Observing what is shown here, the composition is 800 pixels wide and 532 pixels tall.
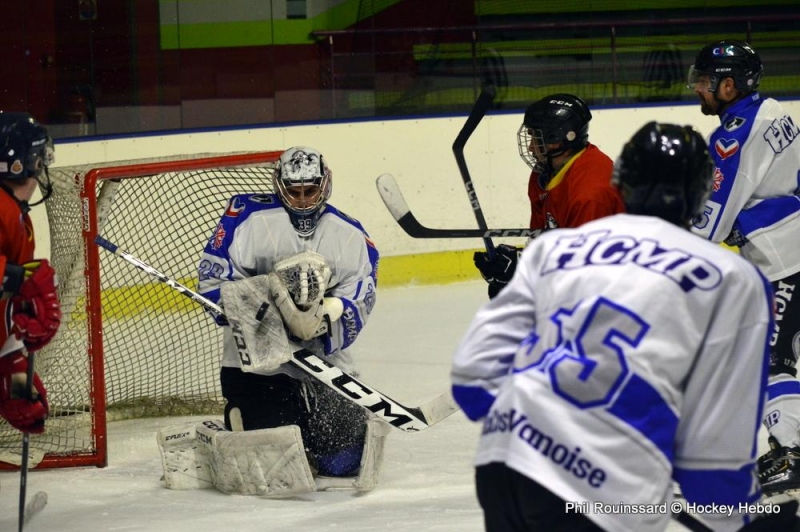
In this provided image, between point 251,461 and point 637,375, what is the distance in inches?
76.3

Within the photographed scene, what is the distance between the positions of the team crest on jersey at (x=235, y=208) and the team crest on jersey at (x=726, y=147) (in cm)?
128

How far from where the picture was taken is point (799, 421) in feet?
9.73

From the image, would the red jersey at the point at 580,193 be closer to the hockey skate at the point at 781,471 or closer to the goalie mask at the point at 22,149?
the hockey skate at the point at 781,471

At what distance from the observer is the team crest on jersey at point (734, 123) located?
301cm

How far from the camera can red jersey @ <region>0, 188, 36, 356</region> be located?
8.73ft

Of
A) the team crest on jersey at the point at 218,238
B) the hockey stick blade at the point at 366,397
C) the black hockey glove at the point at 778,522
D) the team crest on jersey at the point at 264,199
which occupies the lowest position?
the hockey stick blade at the point at 366,397

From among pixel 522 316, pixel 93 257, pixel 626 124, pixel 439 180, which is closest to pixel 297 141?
pixel 439 180

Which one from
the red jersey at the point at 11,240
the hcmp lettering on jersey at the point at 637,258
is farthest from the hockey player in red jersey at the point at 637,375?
the red jersey at the point at 11,240

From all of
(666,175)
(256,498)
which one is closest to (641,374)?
(666,175)

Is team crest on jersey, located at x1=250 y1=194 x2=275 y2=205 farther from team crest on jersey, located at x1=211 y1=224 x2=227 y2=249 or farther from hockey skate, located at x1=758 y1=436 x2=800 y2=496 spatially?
hockey skate, located at x1=758 y1=436 x2=800 y2=496

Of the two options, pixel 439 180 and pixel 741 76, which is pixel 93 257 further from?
pixel 439 180

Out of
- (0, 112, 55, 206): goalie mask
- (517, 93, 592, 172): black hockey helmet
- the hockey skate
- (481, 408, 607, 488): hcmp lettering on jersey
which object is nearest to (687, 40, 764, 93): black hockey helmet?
(517, 93, 592, 172): black hockey helmet

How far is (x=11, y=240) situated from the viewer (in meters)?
2.69

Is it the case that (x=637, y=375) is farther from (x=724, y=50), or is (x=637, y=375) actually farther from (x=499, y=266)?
(x=724, y=50)
